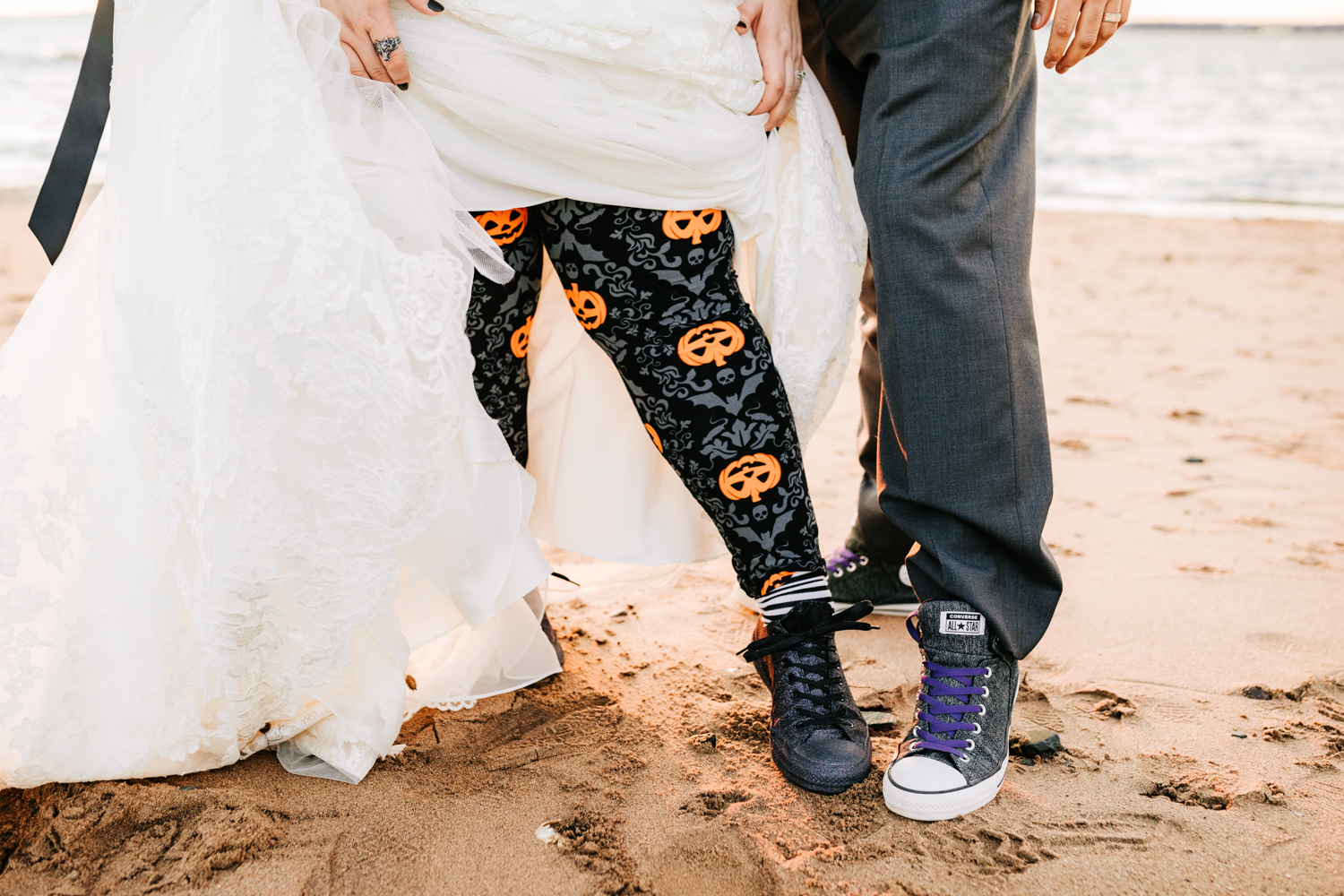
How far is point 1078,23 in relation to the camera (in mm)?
1102

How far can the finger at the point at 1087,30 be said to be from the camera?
1.09 metres

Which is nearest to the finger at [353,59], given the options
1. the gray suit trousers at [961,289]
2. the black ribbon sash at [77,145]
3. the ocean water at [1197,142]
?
the black ribbon sash at [77,145]

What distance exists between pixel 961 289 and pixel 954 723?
535mm

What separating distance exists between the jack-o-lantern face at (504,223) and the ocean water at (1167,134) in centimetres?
537

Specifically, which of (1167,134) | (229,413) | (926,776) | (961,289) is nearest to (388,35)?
(229,413)

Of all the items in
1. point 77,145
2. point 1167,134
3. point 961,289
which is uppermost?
point 1167,134

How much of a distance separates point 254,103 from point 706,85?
0.51 meters

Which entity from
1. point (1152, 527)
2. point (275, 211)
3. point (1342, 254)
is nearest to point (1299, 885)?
point (1152, 527)

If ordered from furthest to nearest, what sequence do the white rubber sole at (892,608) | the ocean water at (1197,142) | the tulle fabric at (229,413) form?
the ocean water at (1197,142), the white rubber sole at (892,608), the tulle fabric at (229,413)

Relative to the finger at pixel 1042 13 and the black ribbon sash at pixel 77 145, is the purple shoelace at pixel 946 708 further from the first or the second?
the black ribbon sash at pixel 77 145

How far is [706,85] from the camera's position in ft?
3.53

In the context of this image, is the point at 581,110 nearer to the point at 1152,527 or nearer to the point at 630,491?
the point at 630,491

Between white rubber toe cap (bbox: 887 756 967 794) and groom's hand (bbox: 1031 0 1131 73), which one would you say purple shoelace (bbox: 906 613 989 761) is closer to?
white rubber toe cap (bbox: 887 756 967 794)

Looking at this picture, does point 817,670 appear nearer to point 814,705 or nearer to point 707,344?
point 814,705
